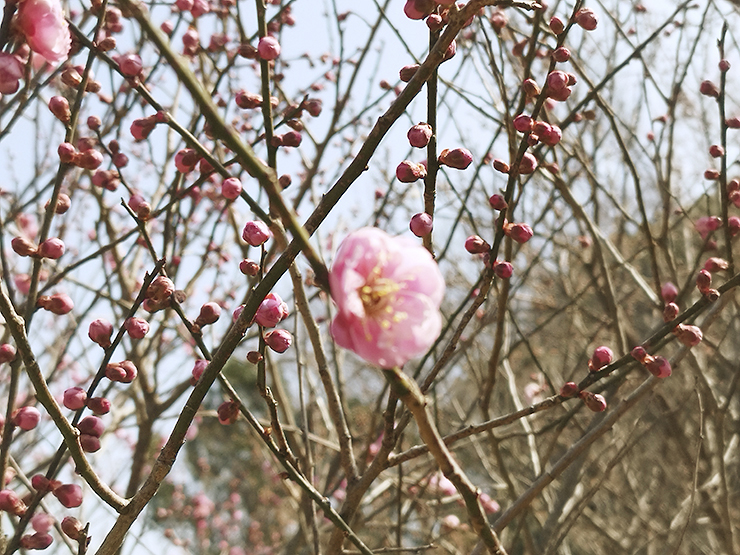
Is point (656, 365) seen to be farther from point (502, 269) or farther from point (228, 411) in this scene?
point (228, 411)

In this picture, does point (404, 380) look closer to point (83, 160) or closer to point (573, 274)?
point (83, 160)

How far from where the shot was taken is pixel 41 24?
3.11 feet

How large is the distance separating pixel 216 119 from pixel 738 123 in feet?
6.02

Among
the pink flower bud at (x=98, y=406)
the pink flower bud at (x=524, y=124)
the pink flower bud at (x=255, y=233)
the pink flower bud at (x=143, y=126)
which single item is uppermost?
the pink flower bud at (x=143, y=126)

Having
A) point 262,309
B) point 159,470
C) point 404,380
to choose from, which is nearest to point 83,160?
point 262,309

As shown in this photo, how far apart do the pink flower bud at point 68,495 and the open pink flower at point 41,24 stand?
0.77m

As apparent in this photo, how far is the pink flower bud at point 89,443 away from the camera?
1.16 metres

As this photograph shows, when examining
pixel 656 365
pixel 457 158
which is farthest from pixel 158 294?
pixel 656 365

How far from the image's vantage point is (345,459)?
1484 millimetres

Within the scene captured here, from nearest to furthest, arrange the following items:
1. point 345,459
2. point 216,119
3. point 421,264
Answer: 1. point 216,119
2. point 421,264
3. point 345,459

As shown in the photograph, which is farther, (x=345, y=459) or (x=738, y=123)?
(x=738, y=123)

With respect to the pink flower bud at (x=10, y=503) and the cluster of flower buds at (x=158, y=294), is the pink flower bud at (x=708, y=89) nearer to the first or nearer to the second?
the cluster of flower buds at (x=158, y=294)

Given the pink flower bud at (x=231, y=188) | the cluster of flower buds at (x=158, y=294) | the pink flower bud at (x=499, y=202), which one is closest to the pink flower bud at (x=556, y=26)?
the pink flower bud at (x=499, y=202)

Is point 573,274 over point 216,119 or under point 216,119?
over
